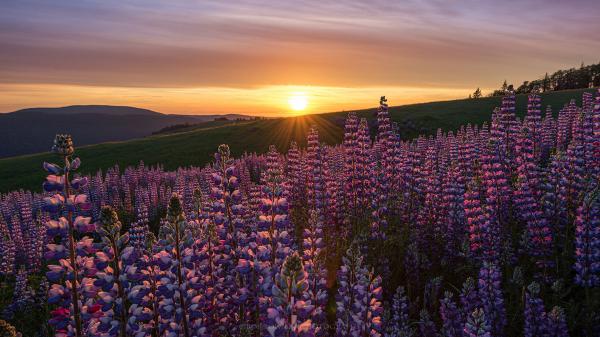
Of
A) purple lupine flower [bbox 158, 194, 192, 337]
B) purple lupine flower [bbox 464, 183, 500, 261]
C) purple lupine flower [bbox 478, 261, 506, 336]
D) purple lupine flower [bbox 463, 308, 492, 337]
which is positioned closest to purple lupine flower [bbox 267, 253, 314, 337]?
purple lupine flower [bbox 158, 194, 192, 337]

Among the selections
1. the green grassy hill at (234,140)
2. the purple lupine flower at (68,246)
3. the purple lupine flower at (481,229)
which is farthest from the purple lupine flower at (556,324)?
the green grassy hill at (234,140)

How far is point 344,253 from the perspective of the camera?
998cm

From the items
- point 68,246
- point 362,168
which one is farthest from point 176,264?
point 362,168

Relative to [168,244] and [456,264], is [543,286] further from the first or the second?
[168,244]

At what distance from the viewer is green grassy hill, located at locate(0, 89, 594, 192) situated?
55156mm

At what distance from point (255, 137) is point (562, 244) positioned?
58.6 metres

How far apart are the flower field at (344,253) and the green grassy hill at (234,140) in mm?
41252

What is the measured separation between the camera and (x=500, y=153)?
11.0m

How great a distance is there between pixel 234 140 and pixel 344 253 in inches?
2238

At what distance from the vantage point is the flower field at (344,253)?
404 centimetres

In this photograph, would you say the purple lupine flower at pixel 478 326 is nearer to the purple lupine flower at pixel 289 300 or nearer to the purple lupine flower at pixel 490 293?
the purple lupine flower at pixel 490 293

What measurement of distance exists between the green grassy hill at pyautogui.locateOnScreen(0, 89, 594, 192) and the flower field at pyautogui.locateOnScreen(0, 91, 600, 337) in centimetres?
4125

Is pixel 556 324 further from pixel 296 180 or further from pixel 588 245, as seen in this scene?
pixel 296 180

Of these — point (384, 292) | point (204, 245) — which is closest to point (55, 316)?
point (204, 245)
